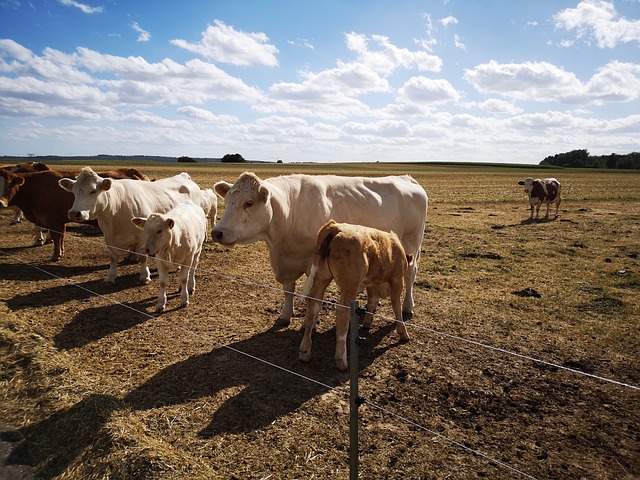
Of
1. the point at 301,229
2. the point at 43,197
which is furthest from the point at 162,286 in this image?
the point at 43,197

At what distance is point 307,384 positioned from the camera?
5.08 meters

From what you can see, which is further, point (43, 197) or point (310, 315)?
point (43, 197)

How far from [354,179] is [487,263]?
17.9 feet

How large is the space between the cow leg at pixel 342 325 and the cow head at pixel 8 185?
413 inches

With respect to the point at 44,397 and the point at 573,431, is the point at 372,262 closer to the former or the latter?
the point at 573,431

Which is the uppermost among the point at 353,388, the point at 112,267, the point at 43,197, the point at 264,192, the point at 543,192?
the point at 264,192

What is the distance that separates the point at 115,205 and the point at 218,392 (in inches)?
242

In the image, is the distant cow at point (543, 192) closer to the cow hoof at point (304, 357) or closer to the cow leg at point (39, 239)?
the cow hoof at point (304, 357)

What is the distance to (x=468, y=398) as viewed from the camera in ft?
15.8

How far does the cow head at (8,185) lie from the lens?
11.3 m

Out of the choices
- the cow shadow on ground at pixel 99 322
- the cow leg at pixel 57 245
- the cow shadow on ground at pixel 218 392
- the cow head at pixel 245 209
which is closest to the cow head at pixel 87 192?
the cow shadow on ground at pixel 99 322

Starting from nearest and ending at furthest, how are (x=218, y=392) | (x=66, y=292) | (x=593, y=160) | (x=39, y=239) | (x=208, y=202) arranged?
(x=218, y=392) < (x=66, y=292) < (x=208, y=202) < (x=39, y=239) < (x=593, y=160)

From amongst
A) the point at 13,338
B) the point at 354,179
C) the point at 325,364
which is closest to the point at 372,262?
the point at 325,364

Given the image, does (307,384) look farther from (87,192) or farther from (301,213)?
(87,192)
